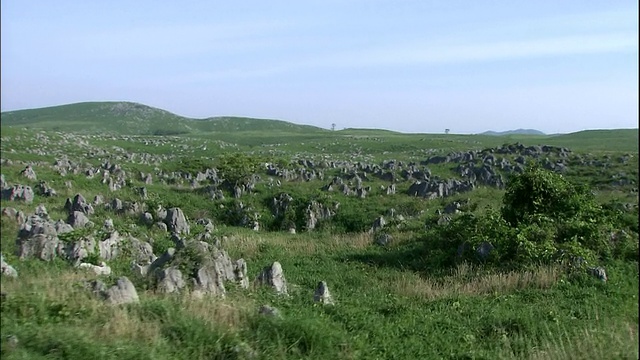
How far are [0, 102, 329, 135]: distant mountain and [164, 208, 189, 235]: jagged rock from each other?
314 feet

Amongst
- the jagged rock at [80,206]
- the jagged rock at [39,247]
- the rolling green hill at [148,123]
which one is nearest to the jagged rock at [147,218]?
the jagged rock at [80,206]

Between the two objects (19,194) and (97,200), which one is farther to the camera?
(97,200)

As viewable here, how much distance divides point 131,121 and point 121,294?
128m

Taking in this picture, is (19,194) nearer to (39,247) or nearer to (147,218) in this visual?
(147,218)

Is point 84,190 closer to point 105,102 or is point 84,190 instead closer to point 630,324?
point 630,324

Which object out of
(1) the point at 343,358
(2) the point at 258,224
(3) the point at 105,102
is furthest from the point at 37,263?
(3) the point at 105,102

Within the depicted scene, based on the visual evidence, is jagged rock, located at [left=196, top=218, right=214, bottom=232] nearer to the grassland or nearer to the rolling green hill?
the grassland

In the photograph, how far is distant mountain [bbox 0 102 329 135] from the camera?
383 ft

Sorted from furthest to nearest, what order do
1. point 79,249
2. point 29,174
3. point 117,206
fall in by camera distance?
point 29,174
point 117,206
point 79,249

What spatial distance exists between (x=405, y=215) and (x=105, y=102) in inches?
5797

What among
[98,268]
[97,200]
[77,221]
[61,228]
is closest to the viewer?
[98,268]

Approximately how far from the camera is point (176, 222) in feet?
60.7

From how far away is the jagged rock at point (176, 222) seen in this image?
18203 millimetres

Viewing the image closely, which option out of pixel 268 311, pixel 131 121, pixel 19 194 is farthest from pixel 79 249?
pixel 131 121
